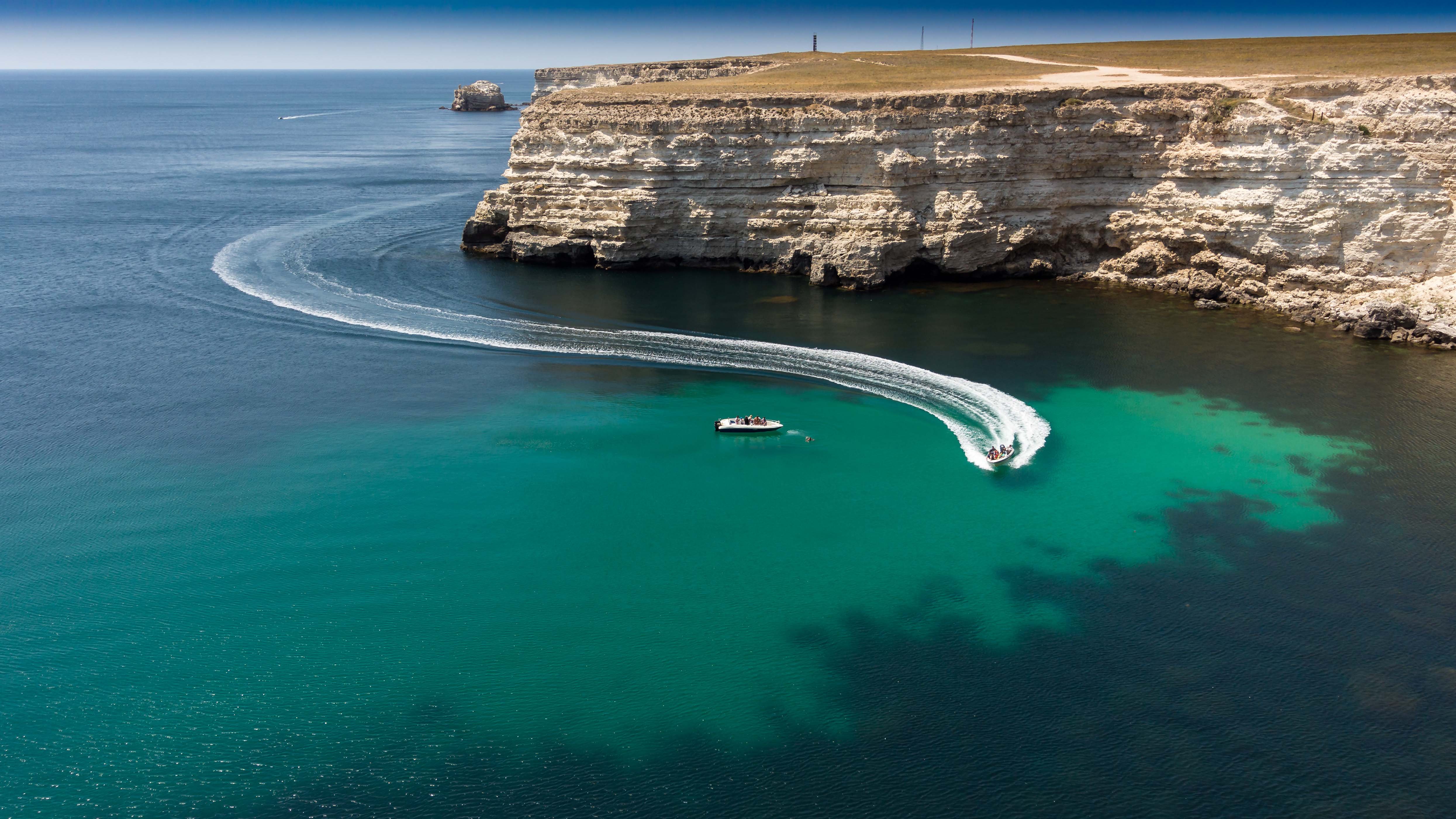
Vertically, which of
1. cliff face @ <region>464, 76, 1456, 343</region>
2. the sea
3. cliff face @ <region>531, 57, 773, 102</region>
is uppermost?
cliff face @ <region>531, 57, 773, 102</region>

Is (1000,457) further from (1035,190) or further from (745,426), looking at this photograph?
(1035,190)

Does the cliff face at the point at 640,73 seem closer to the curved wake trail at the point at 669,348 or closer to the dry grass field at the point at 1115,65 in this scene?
the dry grass field at the point at 1115,65

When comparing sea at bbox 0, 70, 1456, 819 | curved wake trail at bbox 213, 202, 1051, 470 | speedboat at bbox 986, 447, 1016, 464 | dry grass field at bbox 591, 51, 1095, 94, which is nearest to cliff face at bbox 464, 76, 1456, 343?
sea at bbox 0, 70, 1456, 819

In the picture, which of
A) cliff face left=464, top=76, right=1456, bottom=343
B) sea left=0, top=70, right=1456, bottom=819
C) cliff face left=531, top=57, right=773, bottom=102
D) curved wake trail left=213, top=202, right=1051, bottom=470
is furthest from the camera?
cliff face left=531, top=57, right=773, bottom=102

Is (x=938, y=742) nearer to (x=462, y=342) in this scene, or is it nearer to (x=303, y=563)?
(x=303, y=563)

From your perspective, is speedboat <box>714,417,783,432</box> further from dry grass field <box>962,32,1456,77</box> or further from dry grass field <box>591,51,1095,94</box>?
dry grass field <box>962,32,1456,77</box>

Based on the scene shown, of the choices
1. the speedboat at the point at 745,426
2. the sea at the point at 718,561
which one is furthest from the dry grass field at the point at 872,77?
the speedboat at the point at 745,426
